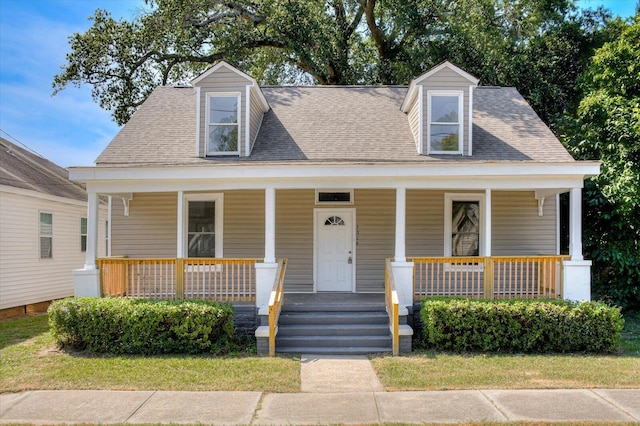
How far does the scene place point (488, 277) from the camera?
924cm

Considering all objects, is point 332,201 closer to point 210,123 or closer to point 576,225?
point 210,123

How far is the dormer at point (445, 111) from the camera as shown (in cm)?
1058

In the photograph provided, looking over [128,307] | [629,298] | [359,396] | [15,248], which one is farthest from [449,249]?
[15,248]

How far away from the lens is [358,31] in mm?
22500

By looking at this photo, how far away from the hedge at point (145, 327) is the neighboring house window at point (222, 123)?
13.2ft

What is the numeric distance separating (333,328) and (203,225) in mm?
4361

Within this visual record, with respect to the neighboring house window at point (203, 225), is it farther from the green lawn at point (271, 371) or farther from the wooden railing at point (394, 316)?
the wooden railing at point (394, 316)

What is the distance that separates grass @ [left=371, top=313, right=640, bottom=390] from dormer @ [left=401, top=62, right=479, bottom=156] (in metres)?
4.73

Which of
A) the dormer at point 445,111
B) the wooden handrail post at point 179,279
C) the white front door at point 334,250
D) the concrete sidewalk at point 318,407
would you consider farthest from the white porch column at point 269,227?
the dormer at point 445,111

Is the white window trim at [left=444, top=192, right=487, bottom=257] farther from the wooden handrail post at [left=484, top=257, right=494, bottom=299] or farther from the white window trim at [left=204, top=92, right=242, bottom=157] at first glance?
the white window trim at [left=204, top=92, right=242, bottom=157]

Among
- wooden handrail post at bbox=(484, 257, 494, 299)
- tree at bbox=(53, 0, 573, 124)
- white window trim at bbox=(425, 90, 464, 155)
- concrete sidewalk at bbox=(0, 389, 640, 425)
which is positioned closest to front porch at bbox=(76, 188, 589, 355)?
white window trim at bbox=(425, 90, 464, 155)

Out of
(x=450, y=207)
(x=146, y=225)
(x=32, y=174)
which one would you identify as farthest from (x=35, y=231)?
(x=450, y=207)

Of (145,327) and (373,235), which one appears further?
(373,235)

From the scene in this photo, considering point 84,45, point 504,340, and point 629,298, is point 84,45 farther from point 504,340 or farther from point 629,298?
point 629,298
